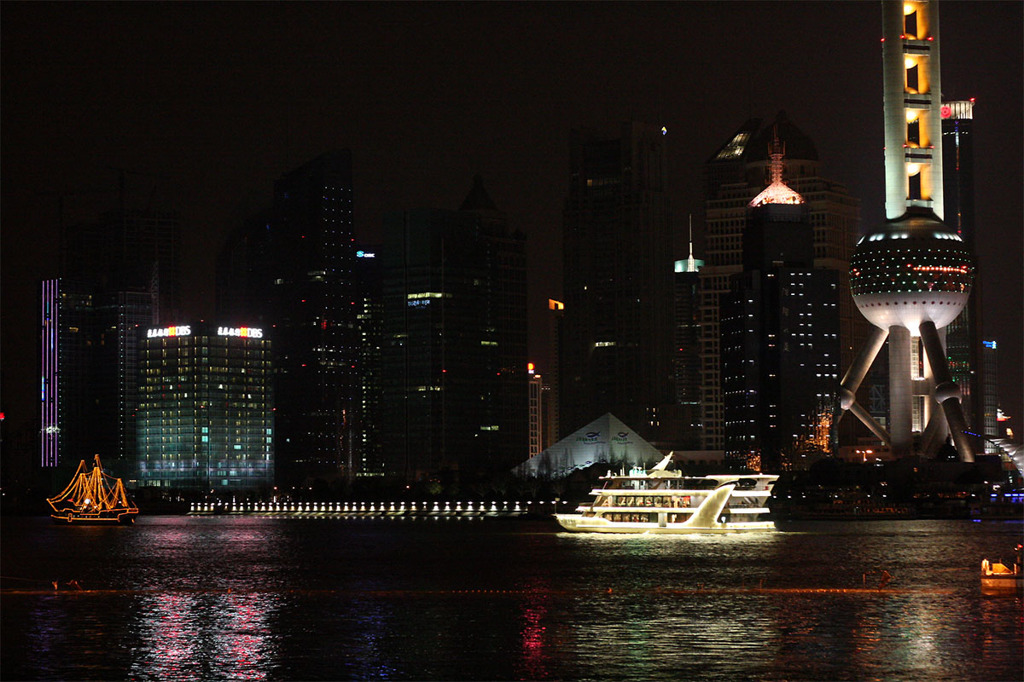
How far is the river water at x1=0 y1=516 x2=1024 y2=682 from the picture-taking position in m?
65.3

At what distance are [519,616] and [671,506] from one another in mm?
74371

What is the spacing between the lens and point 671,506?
156m

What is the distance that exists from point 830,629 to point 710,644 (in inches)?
325

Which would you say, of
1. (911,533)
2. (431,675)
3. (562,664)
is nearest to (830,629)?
(562,664)

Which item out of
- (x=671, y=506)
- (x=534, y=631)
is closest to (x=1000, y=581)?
(x=534, y=631)

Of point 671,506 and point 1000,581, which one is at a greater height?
point 671,506

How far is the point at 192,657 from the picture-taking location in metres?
68.0

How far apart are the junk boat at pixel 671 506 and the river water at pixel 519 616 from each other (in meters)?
11.5

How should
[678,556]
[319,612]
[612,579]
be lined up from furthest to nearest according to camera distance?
[678,556]
[612,579]
[319,612]

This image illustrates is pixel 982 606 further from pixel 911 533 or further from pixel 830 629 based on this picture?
pixel 911 533

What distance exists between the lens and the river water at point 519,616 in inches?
2571

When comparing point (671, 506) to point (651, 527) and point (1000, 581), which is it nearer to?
point (651, 527)

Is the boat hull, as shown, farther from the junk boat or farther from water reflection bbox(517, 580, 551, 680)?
water reflection bbox(517, 580, 551, 680)

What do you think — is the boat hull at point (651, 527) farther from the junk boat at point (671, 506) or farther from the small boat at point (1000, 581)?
the small boat at point (1000, 581)
